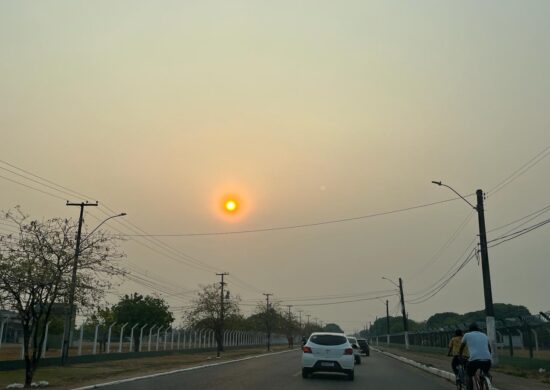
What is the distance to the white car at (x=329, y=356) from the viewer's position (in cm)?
2111

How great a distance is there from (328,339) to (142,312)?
69530 mm

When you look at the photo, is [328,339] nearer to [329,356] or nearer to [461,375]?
[329,356]

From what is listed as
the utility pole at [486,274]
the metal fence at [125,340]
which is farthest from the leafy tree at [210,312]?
the utility pole at [486,274]

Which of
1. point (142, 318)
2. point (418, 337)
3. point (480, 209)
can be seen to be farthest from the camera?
point (142, 318)

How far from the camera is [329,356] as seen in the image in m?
21.3

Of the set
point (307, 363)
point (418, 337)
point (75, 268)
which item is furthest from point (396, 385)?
point (418, 337)

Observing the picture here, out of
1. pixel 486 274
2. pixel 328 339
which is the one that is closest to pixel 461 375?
pixel 328 339

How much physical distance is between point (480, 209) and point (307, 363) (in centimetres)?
Result: 1333

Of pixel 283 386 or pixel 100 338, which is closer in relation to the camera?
pixel 283 386

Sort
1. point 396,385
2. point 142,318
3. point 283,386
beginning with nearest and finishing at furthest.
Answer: point 283,386 → point 396,385 → point 142,318

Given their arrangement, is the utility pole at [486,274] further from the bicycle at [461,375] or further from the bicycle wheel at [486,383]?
the bicycle wheel at [486,383]

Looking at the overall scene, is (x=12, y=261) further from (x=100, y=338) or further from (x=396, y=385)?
Answer: (x=100, y=338)

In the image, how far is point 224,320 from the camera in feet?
238

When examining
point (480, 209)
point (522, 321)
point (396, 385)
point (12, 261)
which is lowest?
point (396, 385)
